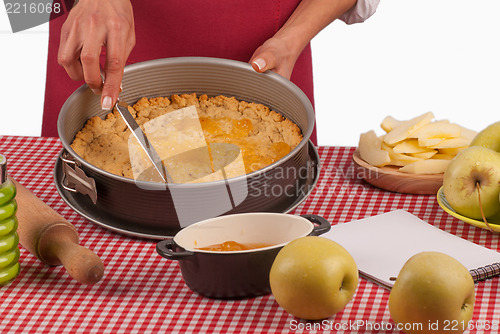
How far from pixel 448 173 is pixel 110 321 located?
836mm

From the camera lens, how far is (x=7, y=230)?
57.4 inches

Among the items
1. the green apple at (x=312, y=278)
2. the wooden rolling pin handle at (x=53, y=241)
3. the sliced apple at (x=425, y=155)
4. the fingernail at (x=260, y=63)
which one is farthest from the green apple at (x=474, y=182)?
the wooden rolling pin handle at (x=53, y=241)

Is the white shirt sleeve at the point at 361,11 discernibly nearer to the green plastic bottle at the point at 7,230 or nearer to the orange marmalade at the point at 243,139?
the orange marmalade at the point at 243,139

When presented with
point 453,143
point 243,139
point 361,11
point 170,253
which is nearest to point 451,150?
point 453,143

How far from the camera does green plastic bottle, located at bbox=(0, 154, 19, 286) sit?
4.73ft

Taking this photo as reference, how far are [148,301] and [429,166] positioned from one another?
2.69ft

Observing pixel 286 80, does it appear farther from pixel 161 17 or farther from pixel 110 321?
pixel 110 321

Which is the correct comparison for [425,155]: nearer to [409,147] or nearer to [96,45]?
[409,147]

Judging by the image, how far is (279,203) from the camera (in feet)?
5.70

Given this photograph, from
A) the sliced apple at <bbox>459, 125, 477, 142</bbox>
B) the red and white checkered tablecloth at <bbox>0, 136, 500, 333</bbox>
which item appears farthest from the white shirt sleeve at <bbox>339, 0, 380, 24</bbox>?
the red and white checkered tablecloth at <bbox>0, 136, 500, 333</bbox>

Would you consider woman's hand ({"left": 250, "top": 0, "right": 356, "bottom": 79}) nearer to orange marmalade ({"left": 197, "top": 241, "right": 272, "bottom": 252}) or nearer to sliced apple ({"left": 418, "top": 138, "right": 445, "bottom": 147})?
sliced apple ({"left": 418, "top": 138, "right": 445, "bottom": 147})

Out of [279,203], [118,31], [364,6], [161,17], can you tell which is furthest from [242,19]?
[279,203]

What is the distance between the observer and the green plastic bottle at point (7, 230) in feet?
4.73

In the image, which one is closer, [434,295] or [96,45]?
[434,295]
